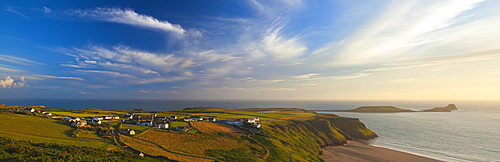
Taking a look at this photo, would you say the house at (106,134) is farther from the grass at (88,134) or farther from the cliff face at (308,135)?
the cliff face at (308,135)

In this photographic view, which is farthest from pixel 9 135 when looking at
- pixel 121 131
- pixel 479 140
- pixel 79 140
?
pixel 479 140

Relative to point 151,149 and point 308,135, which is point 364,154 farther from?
point 151,149

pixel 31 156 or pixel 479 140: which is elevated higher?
pixel 31 156

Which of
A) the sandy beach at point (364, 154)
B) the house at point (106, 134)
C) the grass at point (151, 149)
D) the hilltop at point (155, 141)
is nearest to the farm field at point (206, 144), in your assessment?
the hilltop at point (155, 141)

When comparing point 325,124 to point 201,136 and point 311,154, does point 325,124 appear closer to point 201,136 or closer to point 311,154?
point 311,154

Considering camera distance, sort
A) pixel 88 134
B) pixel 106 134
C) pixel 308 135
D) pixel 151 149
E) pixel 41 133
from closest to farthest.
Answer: pixel 151 149 < pixel 41 133 < pixel 88 134 < pixel 106 134 < pixel 308 135

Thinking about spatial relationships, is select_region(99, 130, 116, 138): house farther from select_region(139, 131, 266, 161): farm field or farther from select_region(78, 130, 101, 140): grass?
select_region(139, 131, 266, 161): farm field

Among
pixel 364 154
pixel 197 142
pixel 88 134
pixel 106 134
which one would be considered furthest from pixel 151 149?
pixel 364 154
